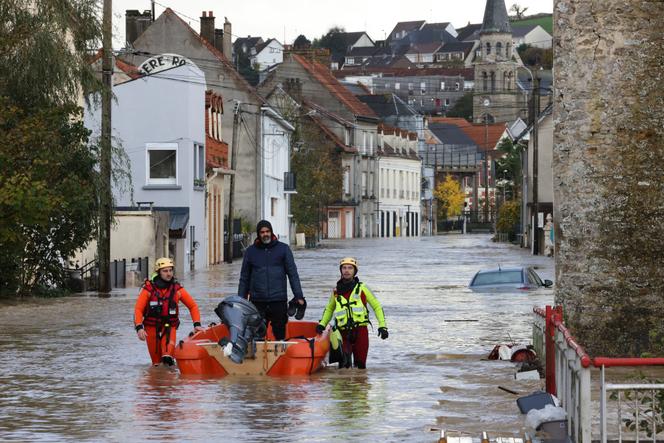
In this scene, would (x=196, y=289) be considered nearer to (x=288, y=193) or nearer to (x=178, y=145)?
(x=178, y=145)

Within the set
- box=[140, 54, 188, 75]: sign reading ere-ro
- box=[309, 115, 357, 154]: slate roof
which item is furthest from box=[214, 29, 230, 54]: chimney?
box=[309, 115, 357, 154]: slate roof

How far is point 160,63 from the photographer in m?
55.9

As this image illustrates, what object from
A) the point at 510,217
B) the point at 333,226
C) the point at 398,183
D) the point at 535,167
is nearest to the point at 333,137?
the point at 333,226

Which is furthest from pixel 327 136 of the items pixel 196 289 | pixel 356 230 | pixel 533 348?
pixel 533 348

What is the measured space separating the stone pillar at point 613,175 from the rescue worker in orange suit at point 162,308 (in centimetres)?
453

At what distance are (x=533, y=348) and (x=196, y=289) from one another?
2191 centimetres

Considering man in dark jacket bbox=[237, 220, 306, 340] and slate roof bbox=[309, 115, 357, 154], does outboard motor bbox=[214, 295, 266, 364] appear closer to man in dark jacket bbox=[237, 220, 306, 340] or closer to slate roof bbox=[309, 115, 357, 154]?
man in dark jacket bbox=[237, 220, 306, 340]

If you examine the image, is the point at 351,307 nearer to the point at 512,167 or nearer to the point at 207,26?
the point at 207,26

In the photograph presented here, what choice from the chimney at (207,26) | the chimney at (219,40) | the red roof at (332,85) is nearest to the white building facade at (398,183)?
the red roof at (332,85)

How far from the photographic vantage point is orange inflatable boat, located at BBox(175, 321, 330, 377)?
704 inches

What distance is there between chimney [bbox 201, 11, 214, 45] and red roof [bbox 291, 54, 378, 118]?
41.9 m

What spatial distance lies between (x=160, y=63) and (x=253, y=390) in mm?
40455

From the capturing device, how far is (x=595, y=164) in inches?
679

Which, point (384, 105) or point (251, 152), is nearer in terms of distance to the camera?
point (251, 152)
